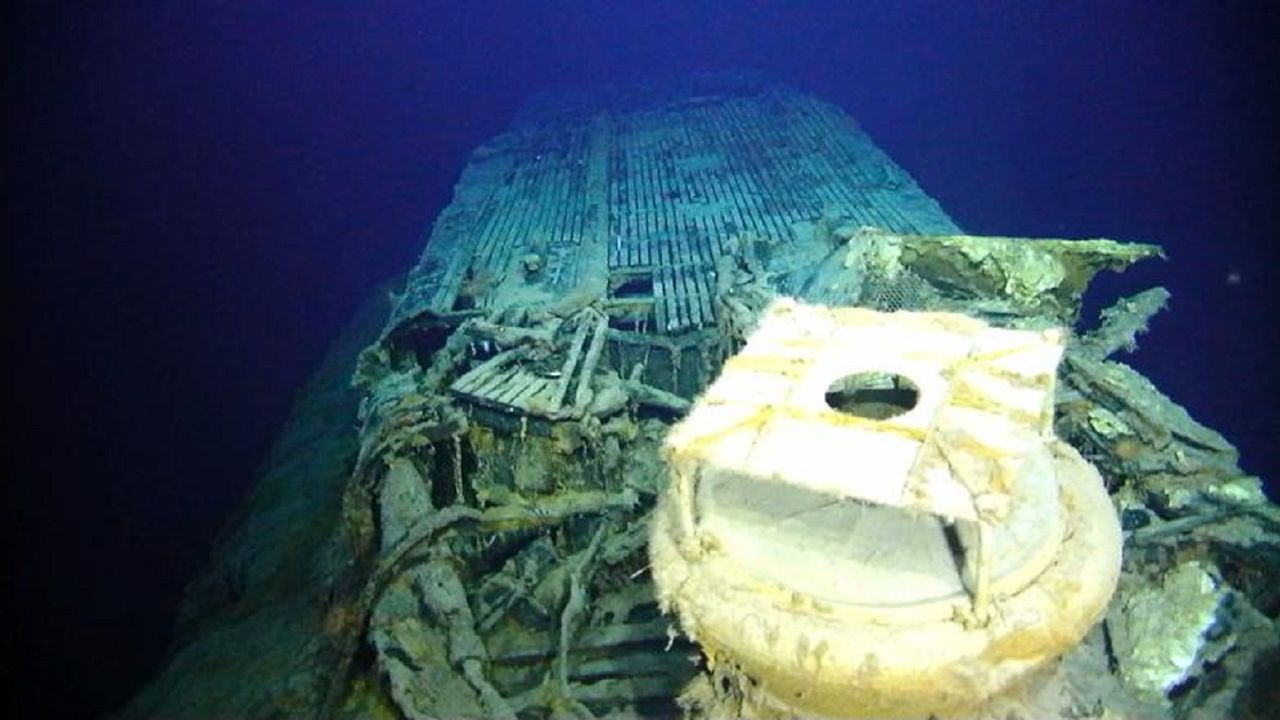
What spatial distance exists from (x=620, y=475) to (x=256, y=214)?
37015 mm

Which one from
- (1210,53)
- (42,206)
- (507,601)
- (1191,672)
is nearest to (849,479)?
(1191,672)

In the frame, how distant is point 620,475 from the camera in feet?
25.2

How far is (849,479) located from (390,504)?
5480 millimetres

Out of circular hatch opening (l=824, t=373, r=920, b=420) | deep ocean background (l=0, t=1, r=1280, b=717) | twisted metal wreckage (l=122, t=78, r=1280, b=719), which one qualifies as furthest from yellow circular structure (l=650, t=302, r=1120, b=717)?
deep ocean background (l=0, t=1, r=1280, b=717)

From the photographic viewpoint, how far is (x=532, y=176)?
19000 mm

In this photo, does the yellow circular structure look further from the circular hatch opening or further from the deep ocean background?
the deep ocean background

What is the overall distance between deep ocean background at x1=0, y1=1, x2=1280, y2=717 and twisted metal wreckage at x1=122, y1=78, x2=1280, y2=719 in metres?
7.03

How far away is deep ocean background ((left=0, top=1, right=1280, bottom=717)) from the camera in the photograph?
1617 centimetres

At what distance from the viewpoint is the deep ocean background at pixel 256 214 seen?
1617cm

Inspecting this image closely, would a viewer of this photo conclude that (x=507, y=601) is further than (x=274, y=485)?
No

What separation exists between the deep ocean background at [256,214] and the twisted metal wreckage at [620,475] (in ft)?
23.0

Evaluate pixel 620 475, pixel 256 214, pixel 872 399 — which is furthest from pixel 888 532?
pixel 256 214

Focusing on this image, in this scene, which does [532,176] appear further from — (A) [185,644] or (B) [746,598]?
(B) [746,598]

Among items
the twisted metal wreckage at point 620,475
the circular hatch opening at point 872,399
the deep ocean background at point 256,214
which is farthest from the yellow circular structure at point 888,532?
the deep ocean background at point 256,214
